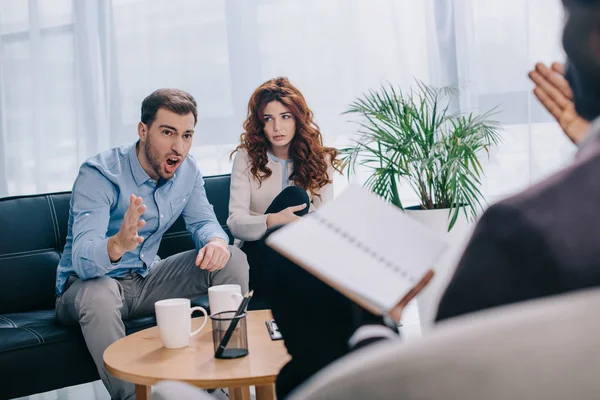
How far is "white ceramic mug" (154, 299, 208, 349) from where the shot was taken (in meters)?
1.67

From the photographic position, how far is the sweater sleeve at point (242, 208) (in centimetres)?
264

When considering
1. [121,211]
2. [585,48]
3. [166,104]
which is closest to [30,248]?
[121,211]

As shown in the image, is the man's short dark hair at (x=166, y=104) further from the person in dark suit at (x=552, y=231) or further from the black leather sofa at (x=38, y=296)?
the person in dark suit at (x=552, y=231)

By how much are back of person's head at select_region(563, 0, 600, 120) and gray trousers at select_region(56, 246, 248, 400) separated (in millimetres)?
1698

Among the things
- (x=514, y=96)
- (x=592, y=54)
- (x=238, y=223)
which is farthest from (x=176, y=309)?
(x=514, y=96)

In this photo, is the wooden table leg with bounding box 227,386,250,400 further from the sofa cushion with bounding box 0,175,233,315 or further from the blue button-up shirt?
the sofa cushion with bounding box 0,175,233,315

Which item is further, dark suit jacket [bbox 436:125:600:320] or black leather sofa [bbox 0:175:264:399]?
black leather sofa [bbox 0:175:264:399]

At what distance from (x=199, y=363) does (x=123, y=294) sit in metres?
0.86

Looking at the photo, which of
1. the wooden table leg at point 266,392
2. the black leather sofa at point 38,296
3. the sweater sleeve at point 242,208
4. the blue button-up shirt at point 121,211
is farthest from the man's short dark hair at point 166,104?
the wooden table leg at point 266,392

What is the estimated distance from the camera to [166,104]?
253 centimetres

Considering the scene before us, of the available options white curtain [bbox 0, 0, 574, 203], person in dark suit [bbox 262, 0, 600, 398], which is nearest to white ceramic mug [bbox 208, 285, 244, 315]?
person in dark suit [bbox 262, 0, 600, 398]

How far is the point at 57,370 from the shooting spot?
6.89 ft

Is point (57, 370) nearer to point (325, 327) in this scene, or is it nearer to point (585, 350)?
point (325, 327)

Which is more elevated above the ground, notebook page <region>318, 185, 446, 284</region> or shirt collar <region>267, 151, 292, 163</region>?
notebook page <region>318, 185, 446, 284</region>
